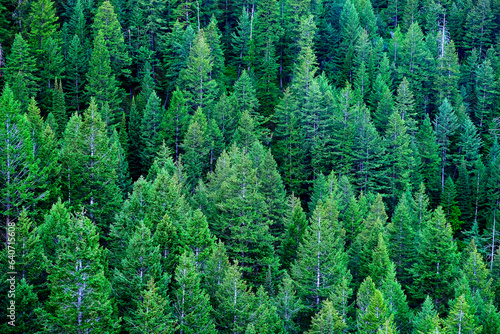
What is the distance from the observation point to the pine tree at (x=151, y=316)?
3219 cm

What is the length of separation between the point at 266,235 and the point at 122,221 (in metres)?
11.0

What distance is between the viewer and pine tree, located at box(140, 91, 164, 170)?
61.2m

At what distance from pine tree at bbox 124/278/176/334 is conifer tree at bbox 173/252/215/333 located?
5.51ft

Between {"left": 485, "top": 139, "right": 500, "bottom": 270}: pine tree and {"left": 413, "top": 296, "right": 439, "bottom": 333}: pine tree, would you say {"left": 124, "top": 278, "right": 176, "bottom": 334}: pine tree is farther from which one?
{"left": 485, "top": 139, "right": 500, "bottom": 270}: pine tree

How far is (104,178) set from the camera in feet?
152

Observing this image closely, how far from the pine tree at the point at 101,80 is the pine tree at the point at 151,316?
35886 mm

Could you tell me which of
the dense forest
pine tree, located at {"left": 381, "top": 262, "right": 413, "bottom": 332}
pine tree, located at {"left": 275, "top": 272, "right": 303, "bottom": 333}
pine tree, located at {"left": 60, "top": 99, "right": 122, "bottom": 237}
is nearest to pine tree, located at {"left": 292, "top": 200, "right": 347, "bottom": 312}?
the dense forest

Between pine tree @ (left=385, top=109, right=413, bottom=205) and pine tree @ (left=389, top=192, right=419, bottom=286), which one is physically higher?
pine tree @ (left=385, top=109, right=413, bottom=205)

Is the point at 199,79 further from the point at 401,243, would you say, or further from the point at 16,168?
the point at 401,243

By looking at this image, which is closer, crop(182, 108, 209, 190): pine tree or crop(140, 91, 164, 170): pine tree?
crop(182, 108, 209, 190): pine tree

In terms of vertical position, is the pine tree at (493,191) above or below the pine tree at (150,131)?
below

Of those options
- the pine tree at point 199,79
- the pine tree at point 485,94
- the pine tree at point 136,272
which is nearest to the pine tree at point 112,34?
the pine tree at point 199,79

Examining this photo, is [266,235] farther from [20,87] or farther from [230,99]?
[20,87]

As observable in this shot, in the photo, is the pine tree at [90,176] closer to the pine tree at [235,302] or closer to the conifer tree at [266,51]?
the pine tree at [235,302]
